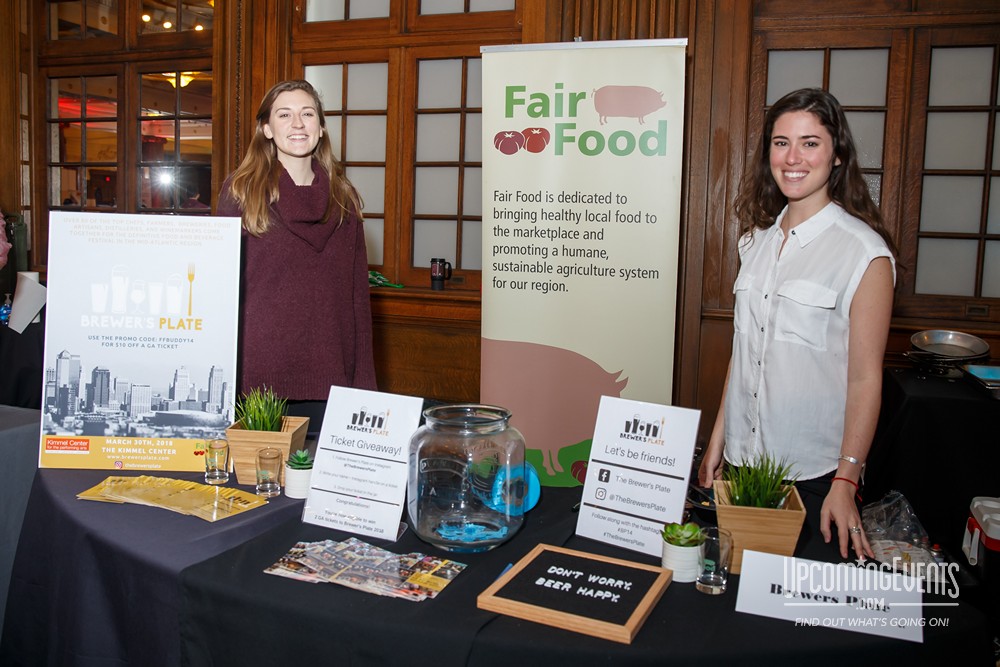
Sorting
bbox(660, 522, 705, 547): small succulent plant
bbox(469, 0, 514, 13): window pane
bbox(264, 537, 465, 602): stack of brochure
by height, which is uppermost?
bbox(469, 0, 514, 13): window pane

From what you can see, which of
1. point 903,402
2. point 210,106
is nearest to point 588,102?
point 903,402

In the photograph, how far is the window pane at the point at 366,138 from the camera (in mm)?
4664

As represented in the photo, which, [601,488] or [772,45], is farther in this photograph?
[772,45]

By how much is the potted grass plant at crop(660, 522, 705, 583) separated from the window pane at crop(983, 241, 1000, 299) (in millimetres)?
3232

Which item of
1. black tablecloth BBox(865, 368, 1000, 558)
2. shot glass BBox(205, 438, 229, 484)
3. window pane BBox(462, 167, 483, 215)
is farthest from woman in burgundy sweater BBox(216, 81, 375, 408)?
window pane BBox(462, 167, 483, 215)

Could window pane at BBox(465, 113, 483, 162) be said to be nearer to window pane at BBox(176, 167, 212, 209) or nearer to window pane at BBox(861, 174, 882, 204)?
window pane at BBox(176, 167, 212, 209)

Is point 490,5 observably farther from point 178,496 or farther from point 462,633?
point 462,633

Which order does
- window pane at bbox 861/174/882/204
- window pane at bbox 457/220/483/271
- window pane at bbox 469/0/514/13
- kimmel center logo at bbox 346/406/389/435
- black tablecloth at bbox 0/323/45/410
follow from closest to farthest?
kimmel center logo at bbox 346/406/389/435
black tablecloth at bbox 0/323/45/410
window pane at bbox 861/174/882/204
window pane at bbox 469/0/514/13
window pane at bbox 457/220/483/271

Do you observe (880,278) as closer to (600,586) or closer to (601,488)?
(601,488)

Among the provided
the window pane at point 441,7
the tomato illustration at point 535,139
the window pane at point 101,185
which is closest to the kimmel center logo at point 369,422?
the tomato illustration at point 535,139

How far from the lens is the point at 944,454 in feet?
9.86

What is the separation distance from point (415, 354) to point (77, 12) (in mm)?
3346

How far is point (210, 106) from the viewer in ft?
16.7

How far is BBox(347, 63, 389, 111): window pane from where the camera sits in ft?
15.1
